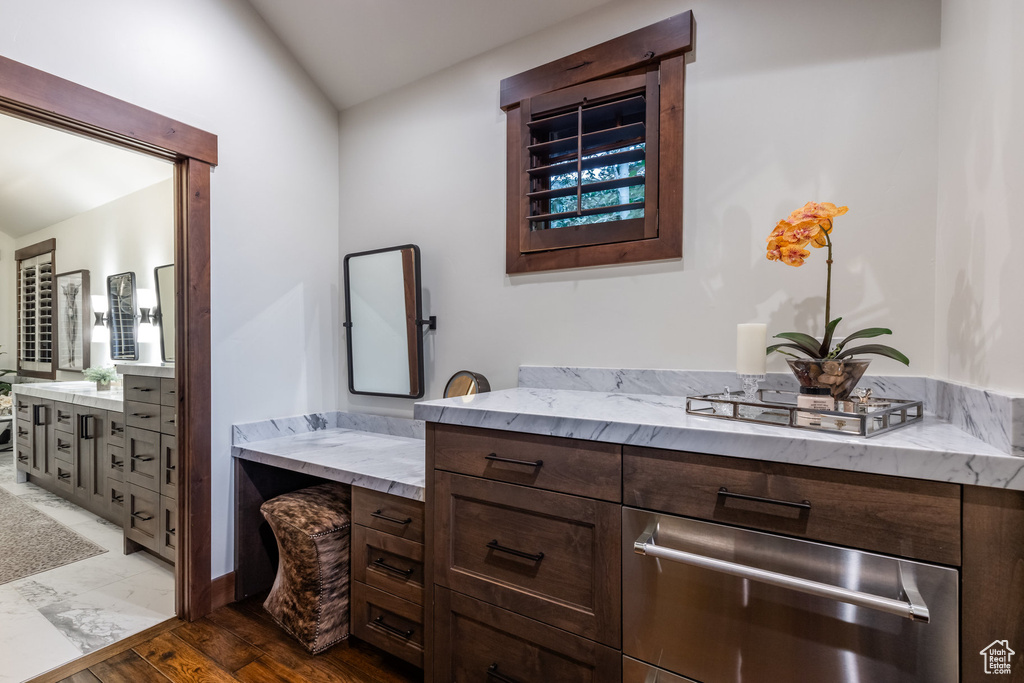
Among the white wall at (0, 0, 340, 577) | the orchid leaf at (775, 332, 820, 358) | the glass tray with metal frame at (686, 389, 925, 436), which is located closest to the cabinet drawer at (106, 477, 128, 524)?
the white wall at (0, 0, 340, 577)

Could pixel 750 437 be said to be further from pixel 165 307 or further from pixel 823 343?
pixel 165 307

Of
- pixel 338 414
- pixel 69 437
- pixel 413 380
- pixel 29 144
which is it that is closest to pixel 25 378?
pixel 69 437

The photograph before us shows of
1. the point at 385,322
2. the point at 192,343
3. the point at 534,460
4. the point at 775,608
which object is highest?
the point at 385,322

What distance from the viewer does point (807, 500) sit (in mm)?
949

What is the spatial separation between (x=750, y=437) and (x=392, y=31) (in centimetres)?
235

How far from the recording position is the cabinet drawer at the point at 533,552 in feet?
3.90

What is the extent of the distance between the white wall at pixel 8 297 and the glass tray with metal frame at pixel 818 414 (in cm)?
568

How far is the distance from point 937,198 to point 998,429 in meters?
0.83

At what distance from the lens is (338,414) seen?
108 inches

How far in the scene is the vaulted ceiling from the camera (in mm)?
2062

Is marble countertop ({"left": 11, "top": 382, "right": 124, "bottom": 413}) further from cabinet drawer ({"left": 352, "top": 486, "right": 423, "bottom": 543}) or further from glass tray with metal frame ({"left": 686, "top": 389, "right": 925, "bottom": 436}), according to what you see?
glass tray with metal frame ({"left": 686, "top": 389, "right": 925, "bottom": 436})

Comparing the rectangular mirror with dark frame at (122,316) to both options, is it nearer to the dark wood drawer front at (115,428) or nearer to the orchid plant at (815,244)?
the dark wood drawer front at (115,428)

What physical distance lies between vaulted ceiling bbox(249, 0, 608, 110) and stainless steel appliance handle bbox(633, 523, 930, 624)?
6.66 feet

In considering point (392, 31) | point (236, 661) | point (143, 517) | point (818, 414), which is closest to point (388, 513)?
point (236, 661)
